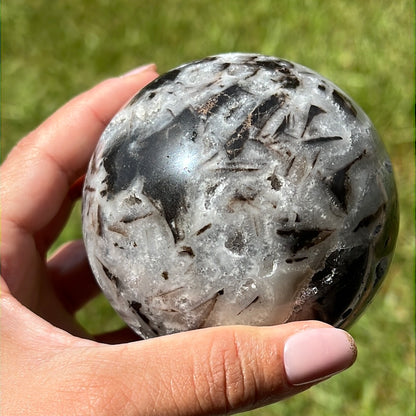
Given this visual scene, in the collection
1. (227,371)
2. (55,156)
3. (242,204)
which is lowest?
(227,371)

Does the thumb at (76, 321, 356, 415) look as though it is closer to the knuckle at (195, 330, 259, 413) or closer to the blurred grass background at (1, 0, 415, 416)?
the knuckle at (195, 330, 259, 413)

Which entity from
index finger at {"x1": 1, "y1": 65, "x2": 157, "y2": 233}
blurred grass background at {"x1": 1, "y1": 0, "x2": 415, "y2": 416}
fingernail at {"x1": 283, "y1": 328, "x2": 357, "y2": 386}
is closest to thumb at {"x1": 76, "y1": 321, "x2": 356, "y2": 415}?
fingernail at {"x1": 283, "y1": 328, "x2": 357, "y2": 386}

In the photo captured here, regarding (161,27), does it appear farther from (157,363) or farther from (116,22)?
(157,363)

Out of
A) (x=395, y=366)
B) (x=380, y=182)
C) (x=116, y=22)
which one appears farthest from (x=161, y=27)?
(x=380, y=182)

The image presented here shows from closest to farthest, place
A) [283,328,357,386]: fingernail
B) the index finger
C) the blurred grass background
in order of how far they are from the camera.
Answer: [283,328,357,386]: fingernail < the index finger < the blurred grass background

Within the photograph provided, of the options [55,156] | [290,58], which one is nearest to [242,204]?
[55,156]

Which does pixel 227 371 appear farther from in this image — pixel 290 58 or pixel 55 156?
pixel 290 58
